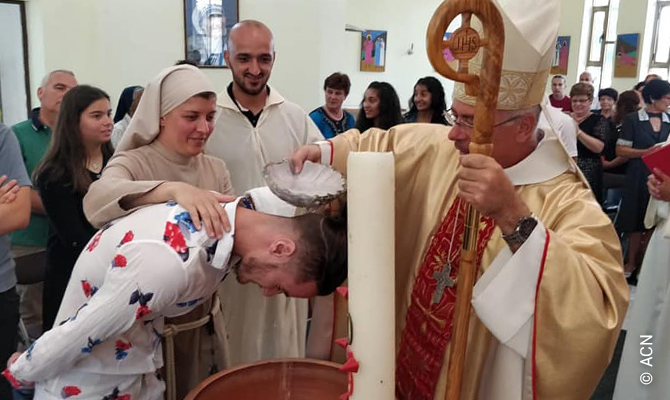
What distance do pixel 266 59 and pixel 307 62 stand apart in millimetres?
3359

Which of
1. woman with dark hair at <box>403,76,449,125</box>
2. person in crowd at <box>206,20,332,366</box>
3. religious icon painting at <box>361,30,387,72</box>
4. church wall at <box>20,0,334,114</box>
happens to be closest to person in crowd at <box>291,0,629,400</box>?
person in crowd at <box>206,20,332,366</box>

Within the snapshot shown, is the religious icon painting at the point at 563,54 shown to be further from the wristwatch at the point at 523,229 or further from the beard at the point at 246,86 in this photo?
the wristwatch at the point at 523,229

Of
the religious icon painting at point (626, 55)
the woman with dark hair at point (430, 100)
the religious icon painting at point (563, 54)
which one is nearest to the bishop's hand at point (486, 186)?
the woman with dark hair at point (430, 100)

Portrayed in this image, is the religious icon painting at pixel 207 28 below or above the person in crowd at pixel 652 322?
above

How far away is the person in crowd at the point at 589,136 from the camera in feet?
18.0

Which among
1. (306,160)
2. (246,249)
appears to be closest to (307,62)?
(306,160)

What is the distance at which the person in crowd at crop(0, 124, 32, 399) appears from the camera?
6.44ft

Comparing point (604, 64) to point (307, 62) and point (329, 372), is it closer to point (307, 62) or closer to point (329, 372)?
point (307, 62)

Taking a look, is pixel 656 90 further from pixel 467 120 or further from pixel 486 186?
pixel 486 186

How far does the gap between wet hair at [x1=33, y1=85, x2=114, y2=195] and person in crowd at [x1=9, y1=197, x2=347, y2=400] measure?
4.75 feet

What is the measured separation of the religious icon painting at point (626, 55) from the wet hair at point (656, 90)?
5214 millimetres

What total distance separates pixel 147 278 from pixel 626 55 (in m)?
10.9

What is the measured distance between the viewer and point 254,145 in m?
2.74

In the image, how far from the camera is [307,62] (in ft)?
19.6
